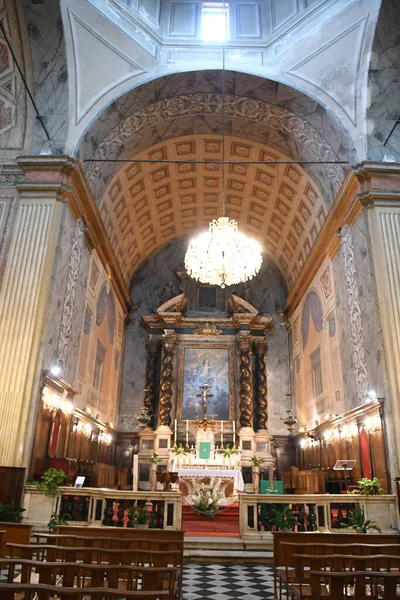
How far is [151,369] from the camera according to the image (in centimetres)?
1722

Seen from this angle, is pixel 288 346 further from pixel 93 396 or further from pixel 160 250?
pixel 93 396

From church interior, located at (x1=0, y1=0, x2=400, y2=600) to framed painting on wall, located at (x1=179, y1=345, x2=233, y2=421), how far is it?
0.24 feet

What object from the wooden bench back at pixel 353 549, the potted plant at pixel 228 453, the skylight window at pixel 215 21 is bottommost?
the wooden bench back at pixel 353 549

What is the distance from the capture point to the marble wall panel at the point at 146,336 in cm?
1720

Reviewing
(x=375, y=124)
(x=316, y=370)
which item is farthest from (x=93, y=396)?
(x=375, y=124)

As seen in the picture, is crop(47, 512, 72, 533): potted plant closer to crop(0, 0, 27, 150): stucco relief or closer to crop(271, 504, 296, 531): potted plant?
crop(271, 504, 296, 531): potted plant

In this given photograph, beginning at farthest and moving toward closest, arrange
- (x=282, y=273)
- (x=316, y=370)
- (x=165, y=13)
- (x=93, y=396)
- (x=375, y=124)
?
(x=282, y=273)
(x=316, y=370)
(x=93, y=396)
(x=165, y=13)
(x=375, y=124)

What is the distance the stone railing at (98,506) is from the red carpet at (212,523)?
1.51 metres

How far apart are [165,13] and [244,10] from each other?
6.80ft

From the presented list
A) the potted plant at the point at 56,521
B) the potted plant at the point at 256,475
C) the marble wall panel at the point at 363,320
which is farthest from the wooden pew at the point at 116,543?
the potted plant at the point at 256,475

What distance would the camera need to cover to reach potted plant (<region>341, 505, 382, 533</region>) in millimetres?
6881

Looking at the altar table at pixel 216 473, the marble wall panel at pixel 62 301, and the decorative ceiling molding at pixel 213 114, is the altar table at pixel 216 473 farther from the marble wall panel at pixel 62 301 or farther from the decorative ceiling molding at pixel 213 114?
the decorative ceiling molding at pixel 213 114

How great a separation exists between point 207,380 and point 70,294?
788 centimetres

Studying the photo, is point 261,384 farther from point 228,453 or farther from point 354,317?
point 354,317
